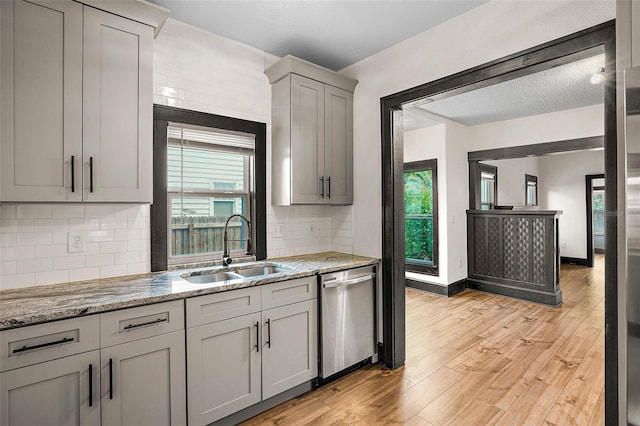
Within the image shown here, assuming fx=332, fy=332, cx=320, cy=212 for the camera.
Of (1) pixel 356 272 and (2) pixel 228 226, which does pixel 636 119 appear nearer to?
(1) pixel 356 272

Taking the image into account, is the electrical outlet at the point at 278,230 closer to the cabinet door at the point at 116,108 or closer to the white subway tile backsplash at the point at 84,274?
the cabinet door at the point at 116,108

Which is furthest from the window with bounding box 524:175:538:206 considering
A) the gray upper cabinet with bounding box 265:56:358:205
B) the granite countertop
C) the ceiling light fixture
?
the granite countertop

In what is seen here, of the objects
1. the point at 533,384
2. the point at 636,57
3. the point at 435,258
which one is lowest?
the point at 533,384

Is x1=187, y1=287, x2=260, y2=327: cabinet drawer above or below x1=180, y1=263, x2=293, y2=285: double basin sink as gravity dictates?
below

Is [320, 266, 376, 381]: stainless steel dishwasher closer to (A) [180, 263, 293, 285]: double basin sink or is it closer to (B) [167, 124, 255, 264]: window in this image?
(A) [180, 263, 293, 285]: double basin sink

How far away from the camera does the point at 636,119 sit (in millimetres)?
961

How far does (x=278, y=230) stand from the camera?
10.5 feet

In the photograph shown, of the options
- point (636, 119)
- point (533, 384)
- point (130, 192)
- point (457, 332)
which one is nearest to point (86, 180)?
point (130, 192)

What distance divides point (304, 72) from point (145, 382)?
2.56m

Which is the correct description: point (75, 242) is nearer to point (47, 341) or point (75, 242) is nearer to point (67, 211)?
point (67, 211)

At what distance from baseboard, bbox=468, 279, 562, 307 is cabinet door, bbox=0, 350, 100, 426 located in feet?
17.1

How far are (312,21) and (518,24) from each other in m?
1.42

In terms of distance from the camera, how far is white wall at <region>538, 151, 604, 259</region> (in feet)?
25.2

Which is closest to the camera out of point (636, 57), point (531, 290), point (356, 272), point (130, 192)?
point (636, 57)
